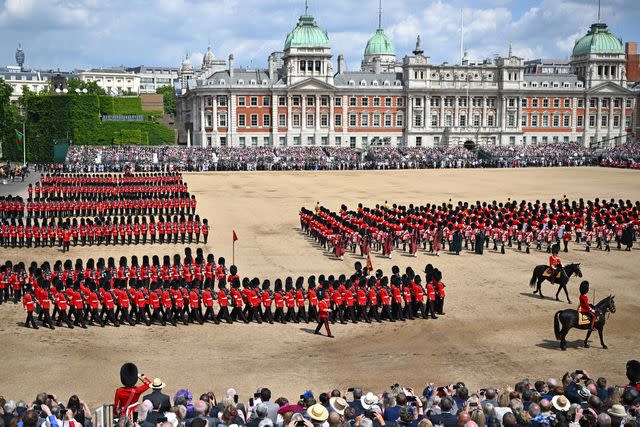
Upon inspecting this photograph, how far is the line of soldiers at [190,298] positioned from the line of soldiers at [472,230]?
8.03 metres

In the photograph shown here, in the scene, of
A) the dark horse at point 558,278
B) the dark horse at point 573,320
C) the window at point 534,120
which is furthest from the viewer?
the window at point 534,120

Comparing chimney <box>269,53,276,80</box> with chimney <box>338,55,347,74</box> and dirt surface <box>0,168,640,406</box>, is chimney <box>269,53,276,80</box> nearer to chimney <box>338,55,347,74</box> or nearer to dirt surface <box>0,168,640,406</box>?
chimney <box>338,55,347,74</box>

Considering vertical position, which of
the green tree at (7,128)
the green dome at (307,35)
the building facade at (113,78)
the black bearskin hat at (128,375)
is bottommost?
the black bearskin hat at (128,375)

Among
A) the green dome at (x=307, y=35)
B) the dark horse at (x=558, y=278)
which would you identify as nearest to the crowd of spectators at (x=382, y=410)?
the dark horse at (x=558, y=278)

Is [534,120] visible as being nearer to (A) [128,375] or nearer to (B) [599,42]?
(B) [599,42]

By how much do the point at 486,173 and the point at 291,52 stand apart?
30092 mm

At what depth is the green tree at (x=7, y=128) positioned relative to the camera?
7362 cm

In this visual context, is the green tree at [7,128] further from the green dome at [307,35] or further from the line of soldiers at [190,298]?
the line of soldiers at [190,298]

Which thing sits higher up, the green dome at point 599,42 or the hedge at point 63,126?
the green dome at point 599,42

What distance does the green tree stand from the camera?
73625 millimetres

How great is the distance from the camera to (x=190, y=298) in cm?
1828

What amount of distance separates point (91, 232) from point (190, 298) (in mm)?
12095

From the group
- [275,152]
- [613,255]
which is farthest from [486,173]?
[613,255]

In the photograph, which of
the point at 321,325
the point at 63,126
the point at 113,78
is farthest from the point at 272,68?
the point at 113,78
